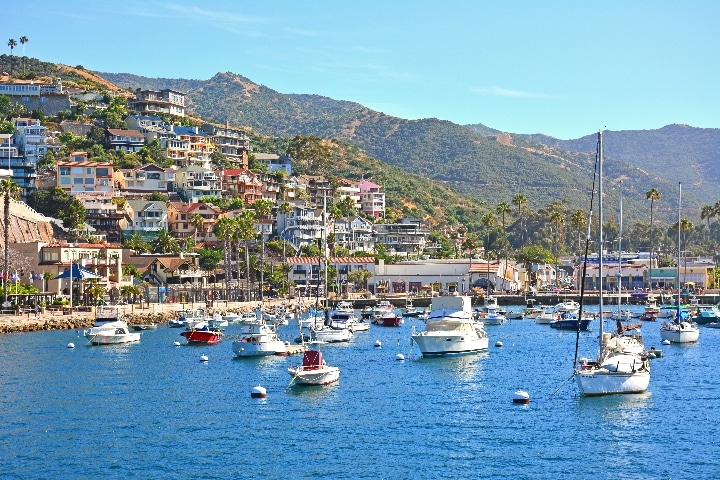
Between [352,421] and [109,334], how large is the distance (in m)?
48.6

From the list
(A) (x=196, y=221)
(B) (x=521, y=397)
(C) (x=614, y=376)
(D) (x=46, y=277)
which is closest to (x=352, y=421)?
(B) (x=521, y=397)

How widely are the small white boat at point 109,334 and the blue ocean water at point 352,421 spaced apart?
12325 millimetres

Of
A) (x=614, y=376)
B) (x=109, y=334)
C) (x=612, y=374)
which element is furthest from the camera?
(x=109, y=334)

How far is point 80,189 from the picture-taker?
19775cm

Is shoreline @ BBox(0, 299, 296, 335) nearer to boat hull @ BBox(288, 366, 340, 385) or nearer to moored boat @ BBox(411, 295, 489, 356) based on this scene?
moored boat @ BBox(411, 295, 489, 356)

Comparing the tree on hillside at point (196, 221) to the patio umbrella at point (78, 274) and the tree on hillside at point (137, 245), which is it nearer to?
the tree on hillside at point (137, 245)

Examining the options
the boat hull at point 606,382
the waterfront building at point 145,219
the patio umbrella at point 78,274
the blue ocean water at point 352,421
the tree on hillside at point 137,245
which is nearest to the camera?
the blue ocean water at point 352,421

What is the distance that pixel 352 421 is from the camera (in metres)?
55.5

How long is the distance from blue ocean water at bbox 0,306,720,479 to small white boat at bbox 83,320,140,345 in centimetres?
1233

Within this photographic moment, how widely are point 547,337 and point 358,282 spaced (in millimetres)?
87360

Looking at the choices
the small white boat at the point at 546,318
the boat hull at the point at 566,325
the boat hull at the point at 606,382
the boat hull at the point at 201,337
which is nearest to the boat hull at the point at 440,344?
the boat hull at the point at 201,337

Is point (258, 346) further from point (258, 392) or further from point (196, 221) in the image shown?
point (196, 221)

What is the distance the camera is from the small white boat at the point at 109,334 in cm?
9762

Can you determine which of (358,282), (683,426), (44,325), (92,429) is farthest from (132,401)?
(358,282)
